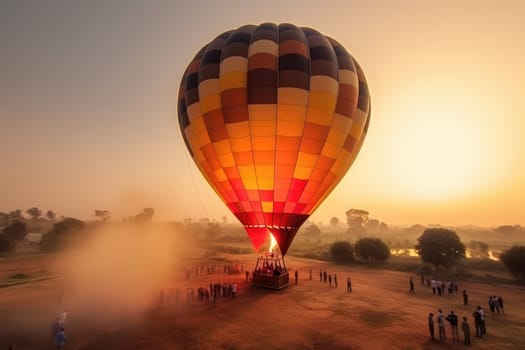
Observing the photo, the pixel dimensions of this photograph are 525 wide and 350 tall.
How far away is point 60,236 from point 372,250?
6550 cm

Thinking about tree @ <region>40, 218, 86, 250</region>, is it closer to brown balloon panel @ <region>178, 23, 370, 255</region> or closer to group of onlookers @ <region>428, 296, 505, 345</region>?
brown balloon panel @ <region>178, 23, 370, 255</region>

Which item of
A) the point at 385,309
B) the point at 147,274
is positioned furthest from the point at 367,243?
the point at 147,274

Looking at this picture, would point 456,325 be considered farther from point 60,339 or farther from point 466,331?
point 60,339

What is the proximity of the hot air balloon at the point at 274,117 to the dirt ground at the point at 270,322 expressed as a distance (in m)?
5.13

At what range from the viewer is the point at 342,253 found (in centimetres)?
4788

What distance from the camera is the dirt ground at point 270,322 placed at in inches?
531

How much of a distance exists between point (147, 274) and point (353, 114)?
2823 centimetres

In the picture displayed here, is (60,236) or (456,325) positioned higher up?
(60,236)

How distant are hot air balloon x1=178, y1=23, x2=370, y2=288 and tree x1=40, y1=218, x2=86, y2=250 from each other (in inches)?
2234

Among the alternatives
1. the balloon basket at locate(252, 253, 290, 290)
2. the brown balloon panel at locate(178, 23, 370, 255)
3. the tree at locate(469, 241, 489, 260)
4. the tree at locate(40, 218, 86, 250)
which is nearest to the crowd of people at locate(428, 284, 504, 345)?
the brown balloon panel at locate(178, 23, 370, 255)

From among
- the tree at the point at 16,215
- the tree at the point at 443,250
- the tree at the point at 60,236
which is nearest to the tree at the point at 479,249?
the tree at the point at 443,250

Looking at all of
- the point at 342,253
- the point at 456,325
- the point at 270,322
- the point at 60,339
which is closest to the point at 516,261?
the point at 342,253

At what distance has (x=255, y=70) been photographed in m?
18.0

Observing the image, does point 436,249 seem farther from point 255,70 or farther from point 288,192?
point 255,70
